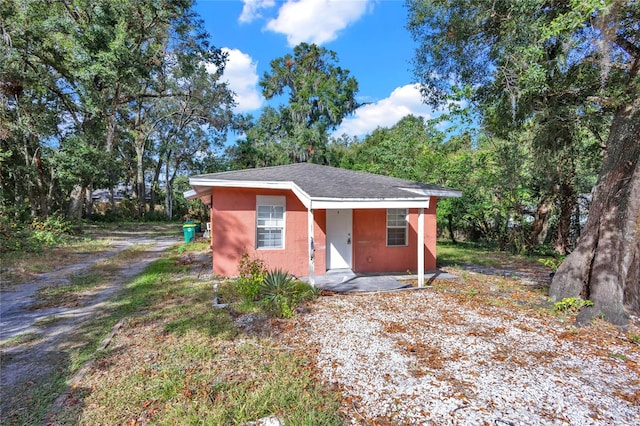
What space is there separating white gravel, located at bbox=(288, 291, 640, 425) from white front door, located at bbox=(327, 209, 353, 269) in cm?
309

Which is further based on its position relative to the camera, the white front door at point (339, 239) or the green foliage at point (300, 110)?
the green foliage at point (300, 110)

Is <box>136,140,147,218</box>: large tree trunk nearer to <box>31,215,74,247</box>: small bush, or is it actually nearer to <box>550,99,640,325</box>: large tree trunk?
<box>31,215,74,247</box>: small bush

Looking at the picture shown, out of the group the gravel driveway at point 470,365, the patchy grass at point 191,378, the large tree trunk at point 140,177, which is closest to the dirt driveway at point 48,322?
the patchy grass at point 191,378

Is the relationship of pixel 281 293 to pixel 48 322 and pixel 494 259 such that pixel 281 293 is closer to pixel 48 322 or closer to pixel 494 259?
pixel 48 322

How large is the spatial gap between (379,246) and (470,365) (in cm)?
540

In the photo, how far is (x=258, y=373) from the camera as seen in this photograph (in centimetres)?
362

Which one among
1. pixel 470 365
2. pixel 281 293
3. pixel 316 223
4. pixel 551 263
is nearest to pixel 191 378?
pixel 281 293

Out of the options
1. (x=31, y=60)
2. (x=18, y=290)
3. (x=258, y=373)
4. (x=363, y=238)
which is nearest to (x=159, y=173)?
(x=31, y=60)

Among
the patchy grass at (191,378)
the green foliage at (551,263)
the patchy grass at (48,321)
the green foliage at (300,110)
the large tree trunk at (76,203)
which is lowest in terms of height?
the patchy grass at (48,321)

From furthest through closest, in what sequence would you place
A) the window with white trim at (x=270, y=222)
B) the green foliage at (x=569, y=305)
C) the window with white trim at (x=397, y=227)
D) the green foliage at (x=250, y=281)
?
the window with white trim at (x=397, y=227) → the window with white trim at (x=270, y=222) → the green foliage at (x=250, y=281) → the green foliage at (x=569, y=305)

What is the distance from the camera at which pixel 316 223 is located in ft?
27.8

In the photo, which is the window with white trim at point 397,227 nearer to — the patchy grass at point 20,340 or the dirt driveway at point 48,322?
the dirt driveway at point 48,322

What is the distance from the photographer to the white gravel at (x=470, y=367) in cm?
299

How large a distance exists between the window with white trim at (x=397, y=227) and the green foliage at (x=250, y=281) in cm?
395
